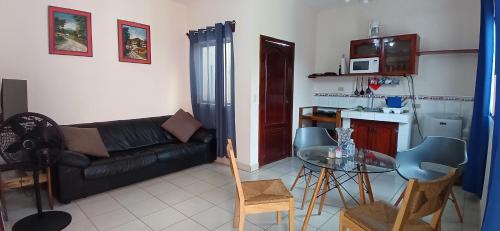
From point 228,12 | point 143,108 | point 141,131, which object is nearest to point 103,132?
point 141,131

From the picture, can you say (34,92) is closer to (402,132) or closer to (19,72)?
(19,72)

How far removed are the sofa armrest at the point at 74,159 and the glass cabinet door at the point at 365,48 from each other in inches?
158

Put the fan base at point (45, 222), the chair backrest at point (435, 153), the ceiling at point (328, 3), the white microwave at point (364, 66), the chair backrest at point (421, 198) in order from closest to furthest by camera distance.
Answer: the chair backrest at point (421, 198) → the fan base at point (45, 222) → the chair backrest at point (435, 153) → the white microwave at point (364, 66) → the ceiling at point (328, 3)

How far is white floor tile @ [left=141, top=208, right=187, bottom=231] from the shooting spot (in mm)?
2373

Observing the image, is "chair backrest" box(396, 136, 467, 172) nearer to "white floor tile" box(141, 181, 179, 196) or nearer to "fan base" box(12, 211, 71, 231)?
"white floor tile" box(141, 181, 179, 196)

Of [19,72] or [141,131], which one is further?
[141,131]

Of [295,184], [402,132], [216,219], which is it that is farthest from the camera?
[402,132]

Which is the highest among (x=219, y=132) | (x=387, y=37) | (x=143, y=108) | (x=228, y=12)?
(x=228, y=12)

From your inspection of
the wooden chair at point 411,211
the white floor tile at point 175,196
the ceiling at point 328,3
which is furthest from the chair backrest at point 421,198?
the ceiling at point 328,3

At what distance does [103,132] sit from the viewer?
3562 mm

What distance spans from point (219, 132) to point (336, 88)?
2345 millimetres

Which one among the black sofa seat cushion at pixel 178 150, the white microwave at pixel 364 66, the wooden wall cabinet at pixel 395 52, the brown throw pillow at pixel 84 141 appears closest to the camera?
the brown throw pillow at pixel 84 141

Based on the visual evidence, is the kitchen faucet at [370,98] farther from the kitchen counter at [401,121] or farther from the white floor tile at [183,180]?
the white floor tile at [183,180]

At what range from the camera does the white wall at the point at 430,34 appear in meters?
3.62
